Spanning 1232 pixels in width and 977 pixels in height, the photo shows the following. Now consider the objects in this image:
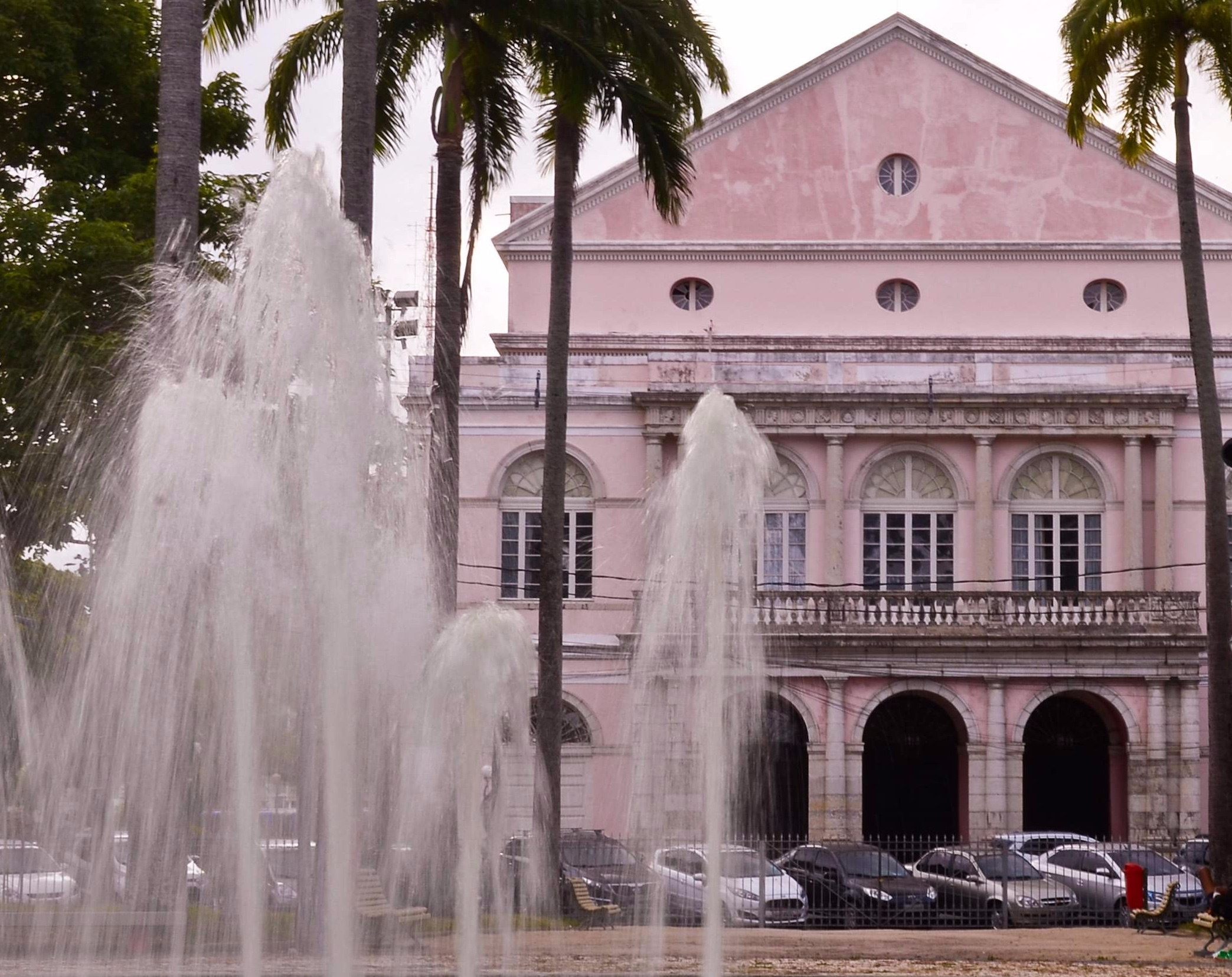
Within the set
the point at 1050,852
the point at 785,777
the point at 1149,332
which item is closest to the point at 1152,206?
the point at 1149,332

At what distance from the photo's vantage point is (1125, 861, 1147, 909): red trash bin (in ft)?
71.6

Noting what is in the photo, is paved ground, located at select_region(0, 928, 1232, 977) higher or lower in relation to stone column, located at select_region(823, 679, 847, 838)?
lower

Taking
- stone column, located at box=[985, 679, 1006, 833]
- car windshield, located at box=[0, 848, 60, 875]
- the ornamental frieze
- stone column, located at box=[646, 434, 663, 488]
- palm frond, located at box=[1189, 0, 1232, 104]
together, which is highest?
palm frond, located at box=[1189, 0, 1232, 104]

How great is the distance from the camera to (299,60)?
20.8 metres

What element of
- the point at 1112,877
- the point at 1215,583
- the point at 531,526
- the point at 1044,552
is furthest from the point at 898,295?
the point at 1112,877

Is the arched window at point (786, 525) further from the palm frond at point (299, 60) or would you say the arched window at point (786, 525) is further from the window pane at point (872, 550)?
the palm frond at point (299, 60)

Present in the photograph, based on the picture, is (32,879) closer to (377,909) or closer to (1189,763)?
(377,909)

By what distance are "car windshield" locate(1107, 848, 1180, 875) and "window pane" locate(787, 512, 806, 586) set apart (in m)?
9.87

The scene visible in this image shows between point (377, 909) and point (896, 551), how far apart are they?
16.9 meters

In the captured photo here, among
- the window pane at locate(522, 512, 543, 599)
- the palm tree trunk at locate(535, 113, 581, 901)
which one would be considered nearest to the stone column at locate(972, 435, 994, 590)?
the window pane at locate(522, 512, 543, 599)

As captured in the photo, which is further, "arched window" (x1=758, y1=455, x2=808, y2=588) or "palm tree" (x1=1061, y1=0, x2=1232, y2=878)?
"arched window" (x1=758, y1=455, x2=808, y2=588)

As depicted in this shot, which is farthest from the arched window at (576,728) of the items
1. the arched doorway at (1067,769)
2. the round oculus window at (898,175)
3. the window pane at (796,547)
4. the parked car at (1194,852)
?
the round oculus window at (898,175)

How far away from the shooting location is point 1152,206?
37219 millimetres

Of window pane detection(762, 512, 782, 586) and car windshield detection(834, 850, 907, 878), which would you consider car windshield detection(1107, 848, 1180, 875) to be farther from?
window pane detection(762, 512, 782, 586)
